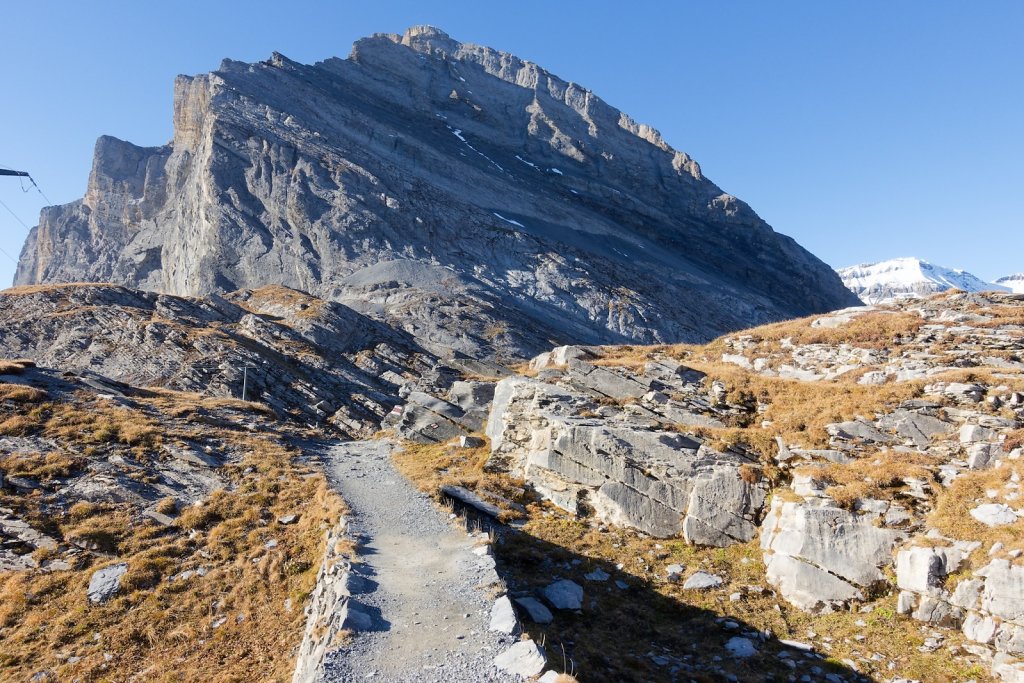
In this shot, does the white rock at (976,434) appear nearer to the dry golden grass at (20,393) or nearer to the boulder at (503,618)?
the boulder at (503,618)

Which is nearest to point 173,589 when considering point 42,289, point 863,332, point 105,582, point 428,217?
point 105,582

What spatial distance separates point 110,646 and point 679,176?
19297cm

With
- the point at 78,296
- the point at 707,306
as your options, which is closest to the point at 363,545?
the point at 78,296

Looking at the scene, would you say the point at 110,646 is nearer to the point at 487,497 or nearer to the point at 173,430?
the point at 487,497

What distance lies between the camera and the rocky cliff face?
95.2m

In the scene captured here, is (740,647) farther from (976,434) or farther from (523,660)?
(976,434)

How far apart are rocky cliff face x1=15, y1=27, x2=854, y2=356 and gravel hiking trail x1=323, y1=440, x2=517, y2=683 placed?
59736 mm

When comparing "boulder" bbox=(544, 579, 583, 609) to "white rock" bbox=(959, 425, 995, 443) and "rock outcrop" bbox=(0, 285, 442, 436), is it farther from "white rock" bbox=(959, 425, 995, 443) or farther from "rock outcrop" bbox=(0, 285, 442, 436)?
"rock outcrop" bbox=(0, 285, 442, 436)

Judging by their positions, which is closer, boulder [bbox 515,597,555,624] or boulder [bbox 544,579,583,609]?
boulder [bbox 515,597,555,624]

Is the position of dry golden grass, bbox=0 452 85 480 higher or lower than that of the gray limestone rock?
lower

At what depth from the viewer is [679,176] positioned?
607ft

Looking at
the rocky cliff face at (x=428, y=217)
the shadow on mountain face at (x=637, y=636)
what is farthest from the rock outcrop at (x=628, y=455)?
the rocky cliff face at (x=428, y=217)

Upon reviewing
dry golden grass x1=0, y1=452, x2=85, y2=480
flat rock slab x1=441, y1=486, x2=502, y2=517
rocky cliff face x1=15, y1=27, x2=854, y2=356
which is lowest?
dry golden grass x1=0, y1=452, x2=85, y2=480

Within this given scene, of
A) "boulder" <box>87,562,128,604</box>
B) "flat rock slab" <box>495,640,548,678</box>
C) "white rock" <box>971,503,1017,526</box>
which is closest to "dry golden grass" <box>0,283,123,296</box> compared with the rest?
"boulder" <box>87,562,128,604</box>
